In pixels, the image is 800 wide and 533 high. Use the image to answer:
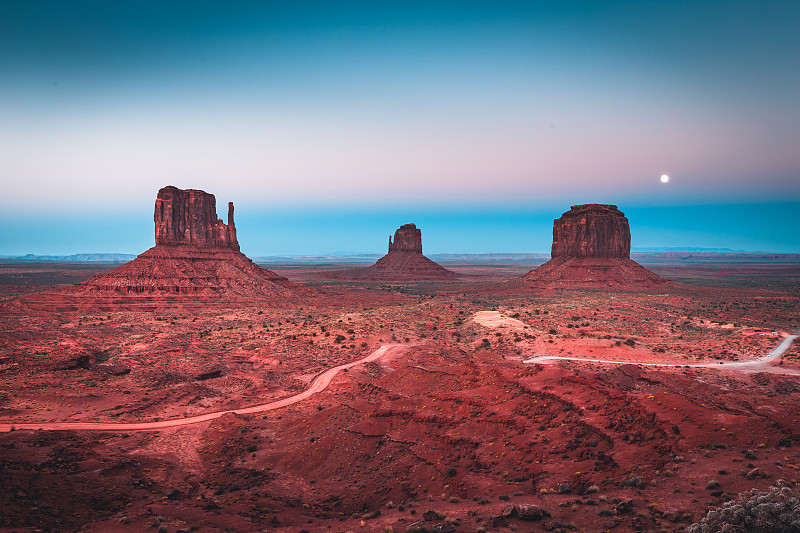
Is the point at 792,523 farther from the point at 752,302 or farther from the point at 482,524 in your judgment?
the point at 752,302

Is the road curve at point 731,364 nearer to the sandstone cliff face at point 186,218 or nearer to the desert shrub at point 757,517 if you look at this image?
the desert shrub at point 757,517

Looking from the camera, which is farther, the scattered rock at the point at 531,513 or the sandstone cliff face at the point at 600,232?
the sandstone cliff face at the point at 600,232

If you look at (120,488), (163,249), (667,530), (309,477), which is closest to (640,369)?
(667,530)

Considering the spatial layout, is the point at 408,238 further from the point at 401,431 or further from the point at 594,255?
the point at 401,431

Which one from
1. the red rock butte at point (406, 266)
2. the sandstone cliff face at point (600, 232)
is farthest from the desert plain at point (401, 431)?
the red rock butte at point (406, 266)

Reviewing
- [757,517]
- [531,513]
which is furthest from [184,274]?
[757,517]
